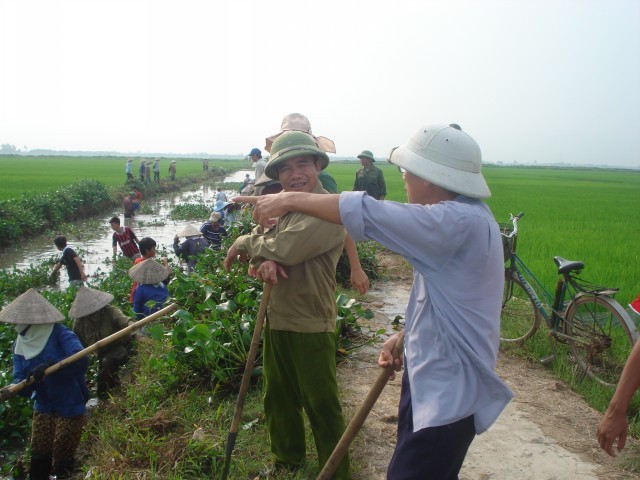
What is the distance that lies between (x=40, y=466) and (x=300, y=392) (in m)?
2.47

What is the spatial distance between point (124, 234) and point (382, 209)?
920 cm

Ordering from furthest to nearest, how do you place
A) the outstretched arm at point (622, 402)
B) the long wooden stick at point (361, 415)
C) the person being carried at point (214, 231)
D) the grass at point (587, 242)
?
the person being carried at point (214, 231)
the grass at point (587, 242)
the long wooden stick at point (361, 415)
the outstretched arm at point (622, 402)

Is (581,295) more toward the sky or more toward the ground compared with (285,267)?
more toward the ground

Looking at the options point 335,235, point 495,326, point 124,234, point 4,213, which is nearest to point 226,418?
point 335,235

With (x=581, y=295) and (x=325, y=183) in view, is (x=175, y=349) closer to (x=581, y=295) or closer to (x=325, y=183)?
(x=325, y=183)

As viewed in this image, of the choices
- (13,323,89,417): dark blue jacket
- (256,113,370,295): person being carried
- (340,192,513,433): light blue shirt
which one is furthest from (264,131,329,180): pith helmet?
(13,323,89,417): dark blue jacket

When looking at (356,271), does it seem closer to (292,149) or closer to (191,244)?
(292,149)

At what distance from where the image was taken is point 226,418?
3.42 meters

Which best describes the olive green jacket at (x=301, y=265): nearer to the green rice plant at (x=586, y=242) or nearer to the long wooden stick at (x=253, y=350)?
the long wooden stick at (x=253, y=350)

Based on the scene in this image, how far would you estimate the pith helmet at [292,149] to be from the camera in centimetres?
244

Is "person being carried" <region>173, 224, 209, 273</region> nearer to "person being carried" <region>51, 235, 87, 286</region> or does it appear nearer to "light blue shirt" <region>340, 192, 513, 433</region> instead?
"person being carried" <region>51, 235, 87, 286</region>

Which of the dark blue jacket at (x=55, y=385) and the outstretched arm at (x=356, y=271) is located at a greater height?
the outstretched arm at (x=356, y=271)

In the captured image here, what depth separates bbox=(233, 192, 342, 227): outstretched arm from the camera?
160cm

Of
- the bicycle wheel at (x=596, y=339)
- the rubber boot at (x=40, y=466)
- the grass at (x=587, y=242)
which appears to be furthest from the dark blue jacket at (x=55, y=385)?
the grass at (x=587, y=242)
